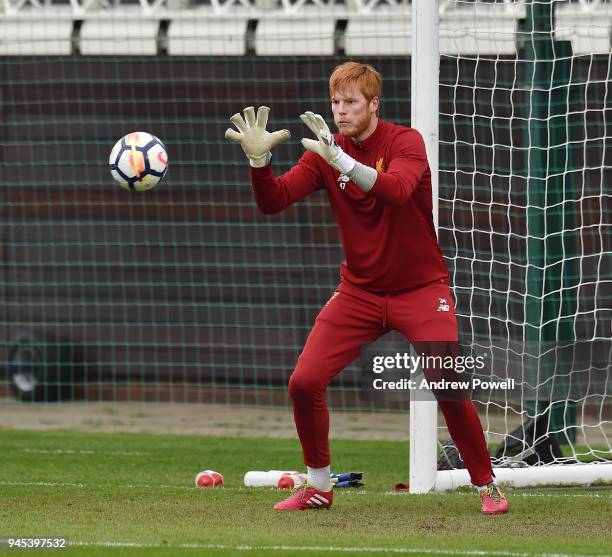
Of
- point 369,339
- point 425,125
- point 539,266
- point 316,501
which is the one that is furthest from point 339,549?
point 539,266

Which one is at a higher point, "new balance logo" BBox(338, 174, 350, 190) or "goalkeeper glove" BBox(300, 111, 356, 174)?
"goalkeeper glove" BBox(300, 111, 356, 174)

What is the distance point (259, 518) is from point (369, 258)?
134 centimetres

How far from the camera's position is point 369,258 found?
22.2 ft

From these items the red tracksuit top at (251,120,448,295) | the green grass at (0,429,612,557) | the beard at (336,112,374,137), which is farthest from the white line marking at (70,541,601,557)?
the beard at (336,112,374,137)

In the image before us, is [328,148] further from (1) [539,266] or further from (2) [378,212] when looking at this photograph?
(1) [539,266]

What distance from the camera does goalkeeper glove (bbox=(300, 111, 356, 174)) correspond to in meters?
6.27

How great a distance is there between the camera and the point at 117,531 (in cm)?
615

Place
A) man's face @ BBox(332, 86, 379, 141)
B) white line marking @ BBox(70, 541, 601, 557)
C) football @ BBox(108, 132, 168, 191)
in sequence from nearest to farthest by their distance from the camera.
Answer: white line marking @ BBox(70, 541, 601, 557), man's face @ BBox(332, 86, 379, 141), football @ BBox(108, 132, 168, 191)

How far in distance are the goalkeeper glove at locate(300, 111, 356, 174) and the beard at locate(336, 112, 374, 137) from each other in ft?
1.32

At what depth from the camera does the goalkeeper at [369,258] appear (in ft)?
22.0

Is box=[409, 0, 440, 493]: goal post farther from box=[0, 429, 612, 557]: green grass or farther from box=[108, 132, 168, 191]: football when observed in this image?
box=[108, 132, 168, 191]: football

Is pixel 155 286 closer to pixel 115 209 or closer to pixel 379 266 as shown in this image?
pixel 115 209
